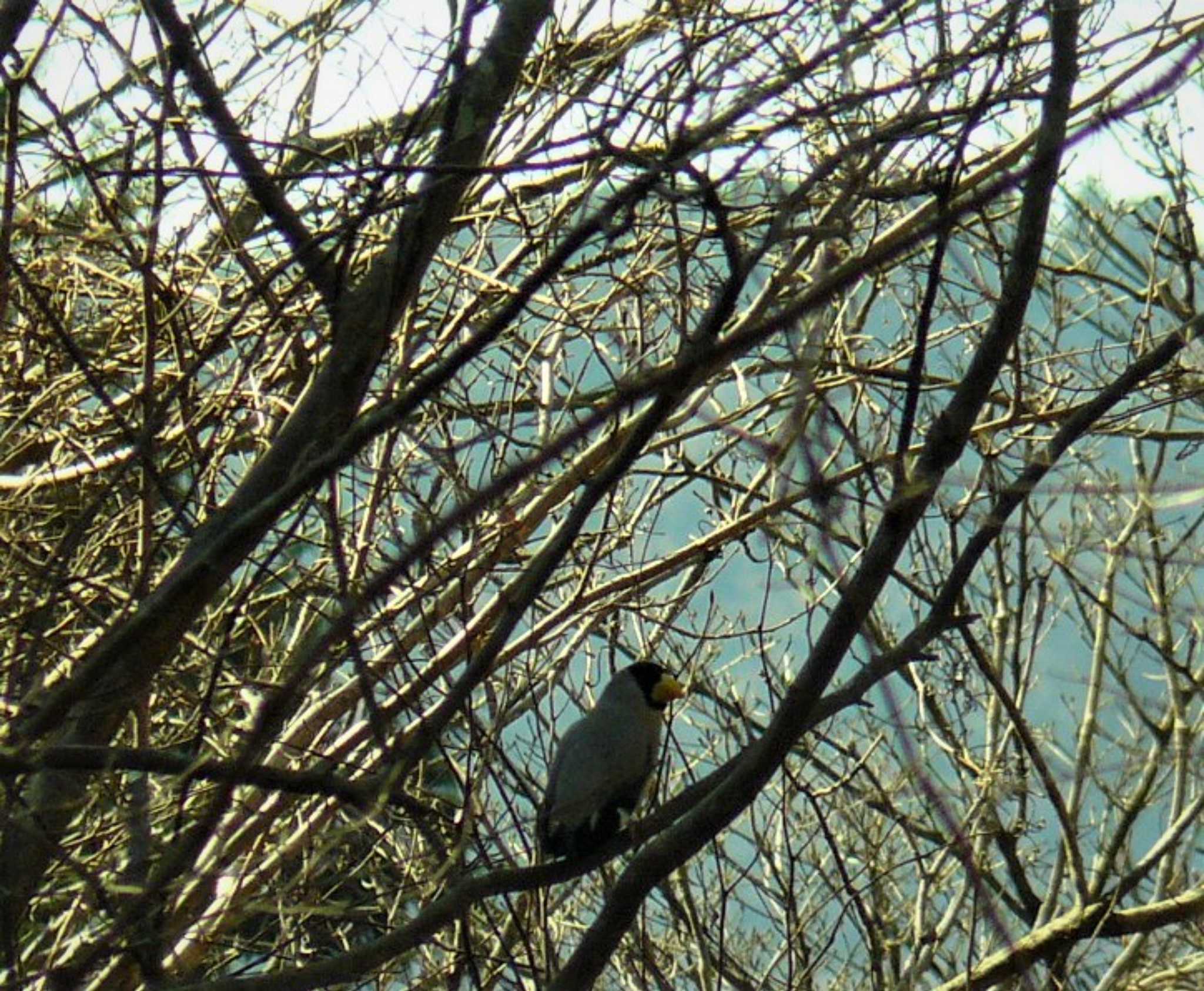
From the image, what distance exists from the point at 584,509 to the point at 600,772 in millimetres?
2670

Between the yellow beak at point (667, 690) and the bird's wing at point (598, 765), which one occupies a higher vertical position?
the yellow beak at point (667, 690)

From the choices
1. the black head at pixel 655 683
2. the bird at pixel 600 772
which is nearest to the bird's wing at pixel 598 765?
the bird at pixel 600 772

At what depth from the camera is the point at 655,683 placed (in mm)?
5211

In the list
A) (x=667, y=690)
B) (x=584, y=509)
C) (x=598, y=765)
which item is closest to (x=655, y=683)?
(x=667, y=690)

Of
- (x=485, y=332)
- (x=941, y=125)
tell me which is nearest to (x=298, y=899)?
(x=941, y=125)

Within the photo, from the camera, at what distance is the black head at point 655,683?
5.04m

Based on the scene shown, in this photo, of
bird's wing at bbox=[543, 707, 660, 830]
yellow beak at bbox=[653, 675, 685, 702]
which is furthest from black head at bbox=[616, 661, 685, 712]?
bird's wing at bbox=[543, 707, 660, 830]

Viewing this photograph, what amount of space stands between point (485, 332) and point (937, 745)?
192 inches

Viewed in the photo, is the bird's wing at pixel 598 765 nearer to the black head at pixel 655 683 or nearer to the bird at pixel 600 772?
the bird at pixel 600 772

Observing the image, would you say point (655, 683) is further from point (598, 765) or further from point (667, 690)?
point (598, 765)

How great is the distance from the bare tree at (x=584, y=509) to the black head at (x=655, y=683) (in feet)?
0.44

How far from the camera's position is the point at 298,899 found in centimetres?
450

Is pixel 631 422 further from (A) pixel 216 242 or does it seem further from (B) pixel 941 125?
(B) pixel 941 125

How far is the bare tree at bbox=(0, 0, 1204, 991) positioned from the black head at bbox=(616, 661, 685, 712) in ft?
0.44
